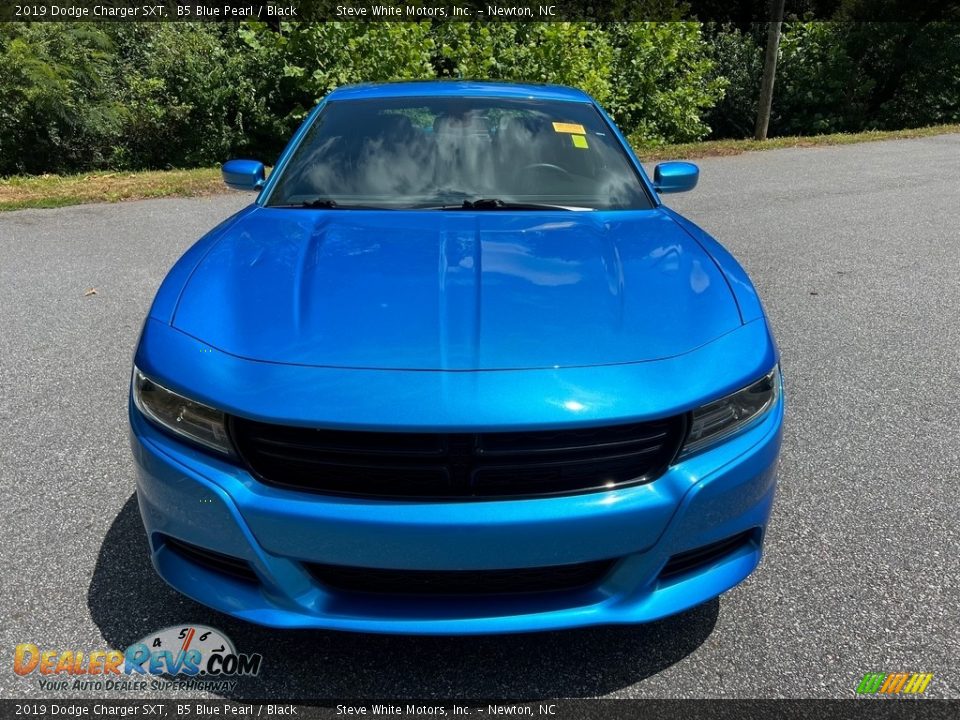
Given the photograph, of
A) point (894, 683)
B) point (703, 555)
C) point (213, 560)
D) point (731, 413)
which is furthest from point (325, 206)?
point (894, 683)

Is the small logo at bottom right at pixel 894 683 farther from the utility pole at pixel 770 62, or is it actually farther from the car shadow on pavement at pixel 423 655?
the utility pole at pixel 770 62

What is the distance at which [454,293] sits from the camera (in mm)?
1997

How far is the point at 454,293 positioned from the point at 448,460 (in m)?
0.54

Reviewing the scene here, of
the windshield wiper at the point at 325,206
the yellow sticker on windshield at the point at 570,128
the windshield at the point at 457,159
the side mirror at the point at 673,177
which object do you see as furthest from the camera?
the side mirror at the point at 673,177

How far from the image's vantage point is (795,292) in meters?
5.20

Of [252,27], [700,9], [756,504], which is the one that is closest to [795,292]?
[756,504]

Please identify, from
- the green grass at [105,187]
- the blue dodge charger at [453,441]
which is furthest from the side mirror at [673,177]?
the green grass at [105,187]

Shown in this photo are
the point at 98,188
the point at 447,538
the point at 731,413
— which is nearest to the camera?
the point at 447,538

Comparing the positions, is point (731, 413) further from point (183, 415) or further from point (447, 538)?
point (183, 415)

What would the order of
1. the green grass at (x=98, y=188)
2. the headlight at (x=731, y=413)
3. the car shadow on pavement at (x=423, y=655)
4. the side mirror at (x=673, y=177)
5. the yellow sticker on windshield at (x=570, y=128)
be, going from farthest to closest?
the green grass at (x=98, y=188)
the side mirror at (x=673, y=177)
the yellow sticker on windshield at (x=570, y=128)
the car shadow on pavement at (x=423, y=655)
the headlight at (x=731, y=413)

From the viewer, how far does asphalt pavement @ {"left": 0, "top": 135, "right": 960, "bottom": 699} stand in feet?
6.50

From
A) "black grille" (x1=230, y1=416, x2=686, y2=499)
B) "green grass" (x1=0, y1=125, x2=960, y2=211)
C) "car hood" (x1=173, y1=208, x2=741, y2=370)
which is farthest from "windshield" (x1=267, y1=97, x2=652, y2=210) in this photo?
"green grass" (x1=0, y1=125, x2=960, y2=211)

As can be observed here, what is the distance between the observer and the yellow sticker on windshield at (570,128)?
3205 millimetres

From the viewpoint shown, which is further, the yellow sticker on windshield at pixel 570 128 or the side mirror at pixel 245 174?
the side mirror at pixel 245 174
